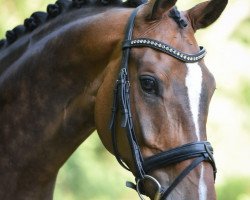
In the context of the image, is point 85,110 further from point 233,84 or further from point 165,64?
point 233,84

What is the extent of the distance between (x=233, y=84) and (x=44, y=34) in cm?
464

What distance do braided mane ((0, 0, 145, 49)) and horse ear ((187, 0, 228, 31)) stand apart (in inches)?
10.9

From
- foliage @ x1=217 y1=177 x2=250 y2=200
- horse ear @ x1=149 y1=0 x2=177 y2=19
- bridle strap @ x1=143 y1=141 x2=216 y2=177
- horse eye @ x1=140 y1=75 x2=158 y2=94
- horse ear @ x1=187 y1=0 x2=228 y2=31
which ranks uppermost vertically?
horse ear @ x1=149 y1=0 x2=177 y2=19

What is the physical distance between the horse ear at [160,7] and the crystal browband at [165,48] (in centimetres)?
13

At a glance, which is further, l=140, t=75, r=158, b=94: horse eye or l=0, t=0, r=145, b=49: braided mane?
l=0, t=0, r=145, b=49: braided mane

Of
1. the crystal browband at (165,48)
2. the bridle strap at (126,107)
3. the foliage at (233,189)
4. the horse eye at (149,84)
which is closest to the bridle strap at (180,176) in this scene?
the bridle strap at (126,107)

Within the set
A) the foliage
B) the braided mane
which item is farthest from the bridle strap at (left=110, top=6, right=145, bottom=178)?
the foliage

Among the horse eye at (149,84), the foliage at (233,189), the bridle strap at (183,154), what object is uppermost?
the horse eye at (149,84)

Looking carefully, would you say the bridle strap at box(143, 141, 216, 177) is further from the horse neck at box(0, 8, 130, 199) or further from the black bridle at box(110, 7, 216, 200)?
the horse neck at box(0, 8, 130, 199)

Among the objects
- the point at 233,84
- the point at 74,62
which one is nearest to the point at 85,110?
the point at 74,62

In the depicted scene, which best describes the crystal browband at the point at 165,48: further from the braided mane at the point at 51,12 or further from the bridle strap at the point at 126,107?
the braided mane at the point at 51,12

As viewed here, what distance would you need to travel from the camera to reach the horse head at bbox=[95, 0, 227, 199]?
131 inches

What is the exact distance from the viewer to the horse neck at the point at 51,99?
375 centimetres

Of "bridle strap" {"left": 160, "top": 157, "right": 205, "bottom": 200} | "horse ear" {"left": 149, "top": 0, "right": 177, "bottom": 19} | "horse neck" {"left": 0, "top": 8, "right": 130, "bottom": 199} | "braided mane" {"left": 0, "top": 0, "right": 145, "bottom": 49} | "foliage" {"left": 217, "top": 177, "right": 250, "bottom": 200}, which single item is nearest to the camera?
"bridle strap" {"left": 160, "top": 157, "right": 205, "bottom": 200}
